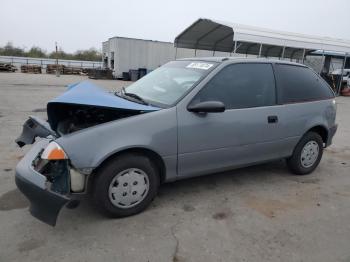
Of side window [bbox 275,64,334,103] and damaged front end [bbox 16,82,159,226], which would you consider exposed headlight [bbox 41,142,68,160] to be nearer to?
damaged front end [bbox 16,82,159,226]

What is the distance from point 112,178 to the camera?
2.98 meters

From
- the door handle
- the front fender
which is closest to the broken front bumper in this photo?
the front fender

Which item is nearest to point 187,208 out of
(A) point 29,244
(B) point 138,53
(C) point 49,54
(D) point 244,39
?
(A) point 29,244

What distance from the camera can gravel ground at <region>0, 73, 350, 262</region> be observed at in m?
2.66

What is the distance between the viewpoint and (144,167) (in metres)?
3.14

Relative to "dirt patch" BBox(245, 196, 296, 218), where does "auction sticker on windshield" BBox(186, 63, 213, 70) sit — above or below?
above

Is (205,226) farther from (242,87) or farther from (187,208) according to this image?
(242,87)

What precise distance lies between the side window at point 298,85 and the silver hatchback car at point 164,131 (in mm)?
17

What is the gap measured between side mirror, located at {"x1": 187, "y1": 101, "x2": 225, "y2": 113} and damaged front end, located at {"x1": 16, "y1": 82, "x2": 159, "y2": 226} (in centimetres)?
45

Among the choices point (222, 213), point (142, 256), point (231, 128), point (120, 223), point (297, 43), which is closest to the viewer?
point (142, 256)

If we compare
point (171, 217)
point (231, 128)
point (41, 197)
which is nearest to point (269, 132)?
point (231, 128)

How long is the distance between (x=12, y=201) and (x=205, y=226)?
210 centimetres

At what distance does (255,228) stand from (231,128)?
113 centimetres

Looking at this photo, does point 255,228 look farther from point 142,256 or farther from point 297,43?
point 297,43
